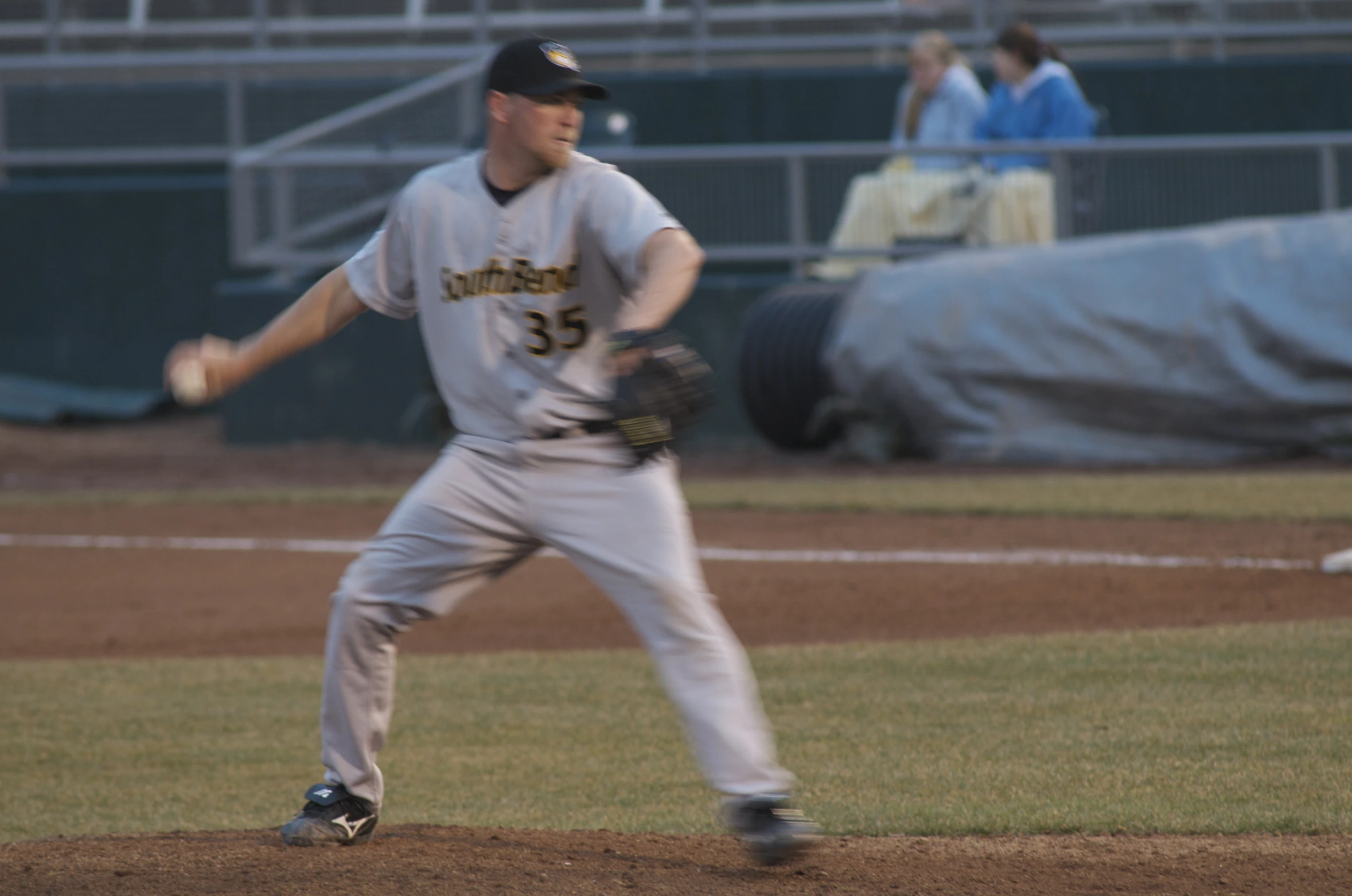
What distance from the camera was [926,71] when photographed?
1322 centimetres

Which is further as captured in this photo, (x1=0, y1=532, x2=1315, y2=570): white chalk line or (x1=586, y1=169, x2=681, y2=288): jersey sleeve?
(x1=0, y1=532, x2=1315, y2=570): white chalk line

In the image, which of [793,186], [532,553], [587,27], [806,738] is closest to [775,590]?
[806,738]

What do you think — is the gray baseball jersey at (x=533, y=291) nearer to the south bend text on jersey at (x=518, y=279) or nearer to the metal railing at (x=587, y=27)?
the south bend text on jersey at (x=518, y=279)

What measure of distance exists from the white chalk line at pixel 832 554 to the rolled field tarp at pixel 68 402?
6041mm

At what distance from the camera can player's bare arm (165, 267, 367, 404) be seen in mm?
4012

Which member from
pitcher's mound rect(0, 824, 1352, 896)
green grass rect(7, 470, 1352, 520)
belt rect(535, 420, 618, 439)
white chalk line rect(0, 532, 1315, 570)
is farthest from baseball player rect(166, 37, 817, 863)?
green grass rect(7, 470, 1352, 520)

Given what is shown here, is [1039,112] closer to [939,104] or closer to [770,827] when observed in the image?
[939,104]

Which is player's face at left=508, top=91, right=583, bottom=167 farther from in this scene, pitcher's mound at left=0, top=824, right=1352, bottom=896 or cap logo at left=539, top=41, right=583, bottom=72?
pitcher's mound at left=0, top=824, right=1352, bottom=896

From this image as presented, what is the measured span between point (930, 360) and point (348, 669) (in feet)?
27.7

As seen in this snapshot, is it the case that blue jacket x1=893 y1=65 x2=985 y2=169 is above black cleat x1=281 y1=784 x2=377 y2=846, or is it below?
above

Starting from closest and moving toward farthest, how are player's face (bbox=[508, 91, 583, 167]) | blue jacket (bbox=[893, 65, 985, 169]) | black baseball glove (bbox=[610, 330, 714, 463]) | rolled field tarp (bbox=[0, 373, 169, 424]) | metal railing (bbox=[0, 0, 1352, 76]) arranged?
1. black baseball glove (bbox=[610, 330, 714, 463])
2. player's face (bbox=[508, 91, 583, 167])
3. blue jacket (bbox=[893, 65, 985, 169])
4. rolled field tarp (bbox=[0, 373, 169, 424])
5. metal railing (bbox=[0, 0, 1352, 76])

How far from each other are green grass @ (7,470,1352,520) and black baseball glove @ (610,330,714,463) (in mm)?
6476

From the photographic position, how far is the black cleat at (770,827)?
357cm

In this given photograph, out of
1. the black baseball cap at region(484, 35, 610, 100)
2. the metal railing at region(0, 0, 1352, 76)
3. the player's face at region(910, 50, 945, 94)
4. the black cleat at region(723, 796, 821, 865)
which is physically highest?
the metal railing at region(0, 0, 1352, 76)
